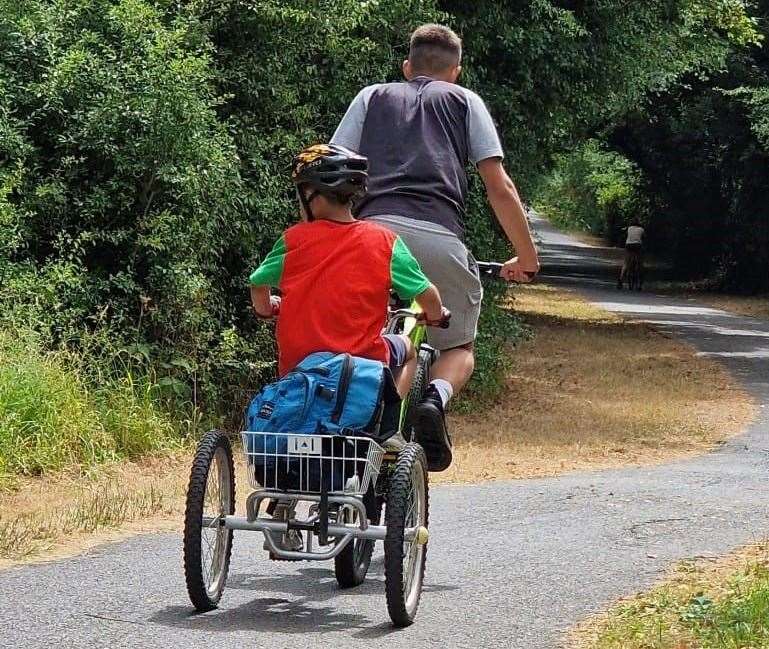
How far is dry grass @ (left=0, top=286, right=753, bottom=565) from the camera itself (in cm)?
785

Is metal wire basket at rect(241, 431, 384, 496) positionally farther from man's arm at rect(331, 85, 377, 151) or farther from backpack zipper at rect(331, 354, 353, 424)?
man's arm at rect(331, 85, 377, 151)

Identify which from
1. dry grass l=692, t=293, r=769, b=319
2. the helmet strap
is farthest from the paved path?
dry grass l=692, t=293, r=769, b=319

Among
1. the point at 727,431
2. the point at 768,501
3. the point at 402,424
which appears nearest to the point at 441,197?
the point at 402,424

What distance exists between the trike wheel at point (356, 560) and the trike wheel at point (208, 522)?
477 mm

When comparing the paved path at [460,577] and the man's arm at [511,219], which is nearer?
the paved path at [460,577]

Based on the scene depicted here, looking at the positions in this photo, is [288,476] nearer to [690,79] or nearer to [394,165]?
[394,165]

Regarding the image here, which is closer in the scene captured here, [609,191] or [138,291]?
[138,291]

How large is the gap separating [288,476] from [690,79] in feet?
89.9

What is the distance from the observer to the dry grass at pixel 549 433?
785 cm

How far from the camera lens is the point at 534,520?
316 inches

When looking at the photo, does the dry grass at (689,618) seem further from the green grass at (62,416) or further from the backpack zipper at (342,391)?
the green grass at (62,416)

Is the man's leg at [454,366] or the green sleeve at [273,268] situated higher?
A: the green sleeve at [273,268]

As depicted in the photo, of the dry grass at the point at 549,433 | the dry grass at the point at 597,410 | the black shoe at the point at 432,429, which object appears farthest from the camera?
the dry grass at the point at 597,410

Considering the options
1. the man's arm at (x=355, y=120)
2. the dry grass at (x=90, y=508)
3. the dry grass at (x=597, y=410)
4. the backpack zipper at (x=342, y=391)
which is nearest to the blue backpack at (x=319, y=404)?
the backpack zipper at (x=342, y=391)
